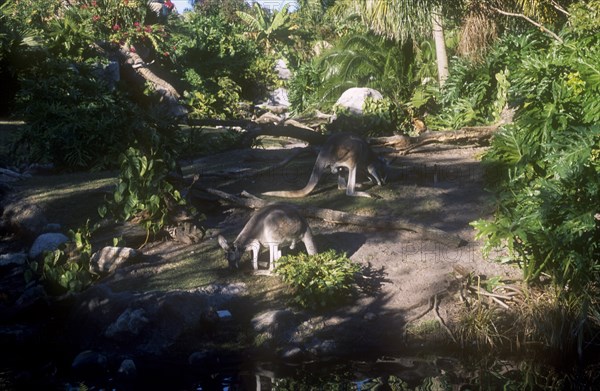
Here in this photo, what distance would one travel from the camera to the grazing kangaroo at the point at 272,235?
1017cm

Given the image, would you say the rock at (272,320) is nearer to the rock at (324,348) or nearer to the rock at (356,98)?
the rock at (324,348)

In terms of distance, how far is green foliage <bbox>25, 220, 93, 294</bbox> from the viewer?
33.8ft

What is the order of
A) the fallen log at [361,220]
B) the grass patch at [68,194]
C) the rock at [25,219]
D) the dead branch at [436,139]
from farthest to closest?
the dead branch at [436,139] < the grass patch at [68,194] < the rock at [25,219] < the fallen log at [361,220]

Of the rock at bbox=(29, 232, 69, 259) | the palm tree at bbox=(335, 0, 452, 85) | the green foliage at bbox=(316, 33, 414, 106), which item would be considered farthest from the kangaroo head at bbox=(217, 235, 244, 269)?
the green foliage at bbox=(316, 33, 414, 106)

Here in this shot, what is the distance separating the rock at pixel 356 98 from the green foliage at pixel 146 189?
34.7 feet

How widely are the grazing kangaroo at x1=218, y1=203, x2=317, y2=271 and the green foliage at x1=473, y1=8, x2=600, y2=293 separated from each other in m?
2.24

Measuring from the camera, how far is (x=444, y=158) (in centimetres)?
1608

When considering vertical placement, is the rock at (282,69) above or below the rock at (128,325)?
above

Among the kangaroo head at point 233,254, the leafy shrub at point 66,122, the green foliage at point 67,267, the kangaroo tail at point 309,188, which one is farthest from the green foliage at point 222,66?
the kangaroo head at point 233,254

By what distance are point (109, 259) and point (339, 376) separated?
4070 mm

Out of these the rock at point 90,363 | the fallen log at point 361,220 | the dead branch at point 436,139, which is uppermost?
the dead branch at point 436,139

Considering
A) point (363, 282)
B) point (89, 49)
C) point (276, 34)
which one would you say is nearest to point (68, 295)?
point (363, 282)

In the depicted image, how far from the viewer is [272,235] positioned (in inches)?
400

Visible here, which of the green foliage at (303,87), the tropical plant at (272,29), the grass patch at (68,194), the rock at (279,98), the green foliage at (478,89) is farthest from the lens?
the tropical plant at (272,29)
